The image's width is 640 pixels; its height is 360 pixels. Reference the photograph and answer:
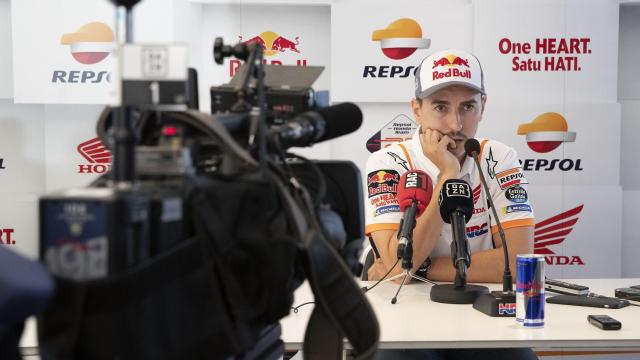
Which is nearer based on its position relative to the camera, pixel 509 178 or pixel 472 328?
pixel 472 328

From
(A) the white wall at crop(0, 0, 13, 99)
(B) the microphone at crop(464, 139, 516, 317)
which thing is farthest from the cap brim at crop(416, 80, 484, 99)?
(A) the white wall at crop(0, 0, 13, 99)

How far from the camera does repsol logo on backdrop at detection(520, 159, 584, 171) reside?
3957 millimetres

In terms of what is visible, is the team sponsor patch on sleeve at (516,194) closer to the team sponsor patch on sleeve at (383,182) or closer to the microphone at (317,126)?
the team sponsor patch on sleeve at (383,182)

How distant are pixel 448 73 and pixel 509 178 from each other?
1.28 ft

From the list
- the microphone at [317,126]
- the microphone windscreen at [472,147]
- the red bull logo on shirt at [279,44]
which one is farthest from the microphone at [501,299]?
the red bull logo on shirt at [279,44]

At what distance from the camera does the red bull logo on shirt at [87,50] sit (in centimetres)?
389

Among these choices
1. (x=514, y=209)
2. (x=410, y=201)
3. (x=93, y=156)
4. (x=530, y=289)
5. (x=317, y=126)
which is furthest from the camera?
(x=93, y=156)

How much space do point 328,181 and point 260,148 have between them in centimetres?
23

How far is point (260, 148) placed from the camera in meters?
0.66

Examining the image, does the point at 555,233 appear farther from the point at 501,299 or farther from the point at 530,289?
the point at 530,289

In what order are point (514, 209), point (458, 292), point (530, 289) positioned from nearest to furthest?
point (530, 289) → point (458, 292) → point (514, 209)

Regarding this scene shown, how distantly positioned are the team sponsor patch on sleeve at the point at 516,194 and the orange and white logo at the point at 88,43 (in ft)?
7.81

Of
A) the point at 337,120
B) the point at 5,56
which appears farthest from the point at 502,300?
the point at 5,56

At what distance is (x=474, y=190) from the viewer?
2.43 meters
